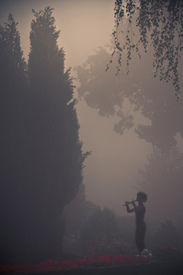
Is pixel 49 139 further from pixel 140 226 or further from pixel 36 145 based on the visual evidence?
pixel 140 226

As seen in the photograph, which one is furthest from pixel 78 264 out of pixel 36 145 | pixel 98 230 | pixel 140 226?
pixel 98 230

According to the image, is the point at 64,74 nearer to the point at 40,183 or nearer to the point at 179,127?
the point at 40,183

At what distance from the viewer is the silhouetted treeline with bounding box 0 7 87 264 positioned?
10211mm

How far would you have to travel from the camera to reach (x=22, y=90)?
11.5 metres

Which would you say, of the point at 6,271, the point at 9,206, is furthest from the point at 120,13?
the point at 9,206

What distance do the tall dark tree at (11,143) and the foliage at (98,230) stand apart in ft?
12.0

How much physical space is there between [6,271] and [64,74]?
972 cm

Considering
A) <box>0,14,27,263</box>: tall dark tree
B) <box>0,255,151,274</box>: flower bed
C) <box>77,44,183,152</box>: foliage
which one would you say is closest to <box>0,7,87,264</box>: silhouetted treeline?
<box>0,14,27,263</box>: tall dark tree

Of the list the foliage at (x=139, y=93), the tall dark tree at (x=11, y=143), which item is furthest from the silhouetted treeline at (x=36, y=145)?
the foliage at (x=139, y=93)

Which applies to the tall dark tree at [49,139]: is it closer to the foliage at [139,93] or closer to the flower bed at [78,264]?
the flower bed at [78,264]

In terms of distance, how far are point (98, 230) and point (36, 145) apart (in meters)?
5.92

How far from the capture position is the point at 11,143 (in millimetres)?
10531

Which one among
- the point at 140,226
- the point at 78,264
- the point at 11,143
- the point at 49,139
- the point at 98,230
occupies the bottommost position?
the point at 78,264

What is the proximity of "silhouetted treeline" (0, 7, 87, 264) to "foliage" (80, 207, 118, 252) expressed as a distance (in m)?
1.65
